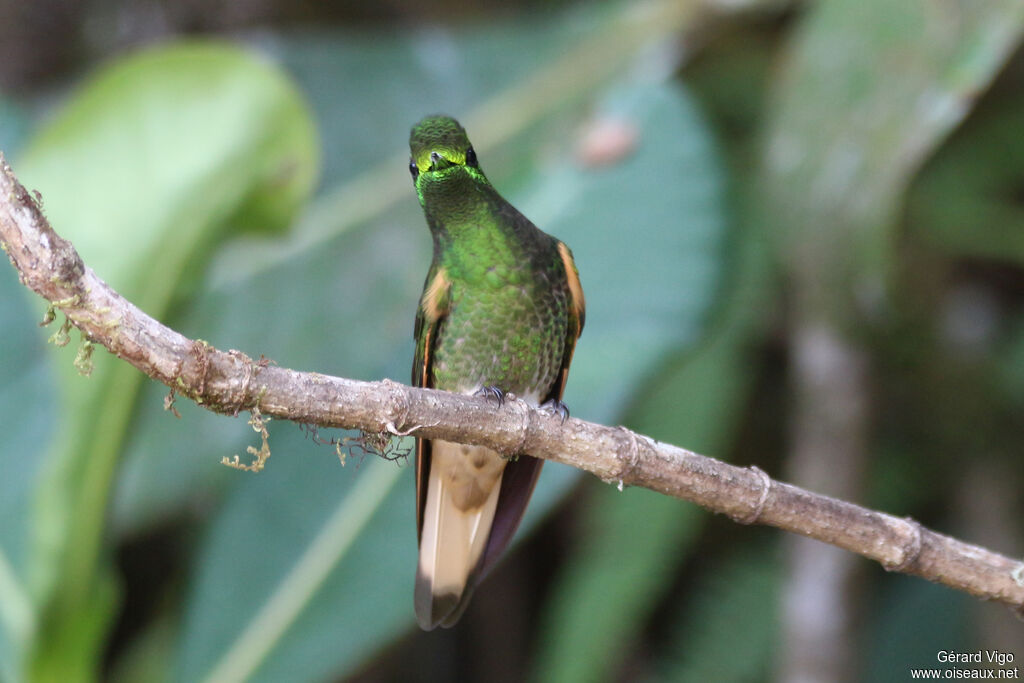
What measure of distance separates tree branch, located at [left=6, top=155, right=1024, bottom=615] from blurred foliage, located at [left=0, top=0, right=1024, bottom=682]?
877 millimetres

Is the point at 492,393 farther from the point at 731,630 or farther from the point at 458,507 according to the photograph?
the point at 731,630

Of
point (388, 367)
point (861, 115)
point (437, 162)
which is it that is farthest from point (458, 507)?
point (861, 115)

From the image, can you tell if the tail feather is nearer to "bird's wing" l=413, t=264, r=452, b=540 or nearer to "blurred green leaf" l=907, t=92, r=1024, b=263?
"bird's wing" l=413, t=264, r=452, b=540

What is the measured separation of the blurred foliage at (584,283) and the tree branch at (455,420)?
88 cm

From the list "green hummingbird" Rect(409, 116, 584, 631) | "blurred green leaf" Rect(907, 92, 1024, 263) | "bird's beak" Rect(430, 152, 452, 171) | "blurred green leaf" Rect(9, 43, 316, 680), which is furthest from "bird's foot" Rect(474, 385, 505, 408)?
"blurred green leaf" Rect(907, 92, 1024, 263)

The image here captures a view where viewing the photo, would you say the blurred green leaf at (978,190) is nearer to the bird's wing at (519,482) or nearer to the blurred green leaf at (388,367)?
the blurred green leaf at (388,367)

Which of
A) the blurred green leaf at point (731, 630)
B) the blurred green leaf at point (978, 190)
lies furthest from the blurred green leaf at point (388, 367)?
the blurred green leaf at point (731, 630)

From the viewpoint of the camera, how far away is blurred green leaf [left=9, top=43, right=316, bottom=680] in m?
2.01

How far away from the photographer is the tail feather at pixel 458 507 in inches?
71.5

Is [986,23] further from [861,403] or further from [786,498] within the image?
[786,498]

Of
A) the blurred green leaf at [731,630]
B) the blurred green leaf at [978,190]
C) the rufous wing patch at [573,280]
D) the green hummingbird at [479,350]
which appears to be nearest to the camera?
the green hummingbird at [479,350]

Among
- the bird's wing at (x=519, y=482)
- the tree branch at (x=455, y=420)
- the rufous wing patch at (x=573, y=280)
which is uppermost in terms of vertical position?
the rufous wing patch at (x=573, y=280)

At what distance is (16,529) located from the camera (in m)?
2.55

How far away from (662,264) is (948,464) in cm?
147
